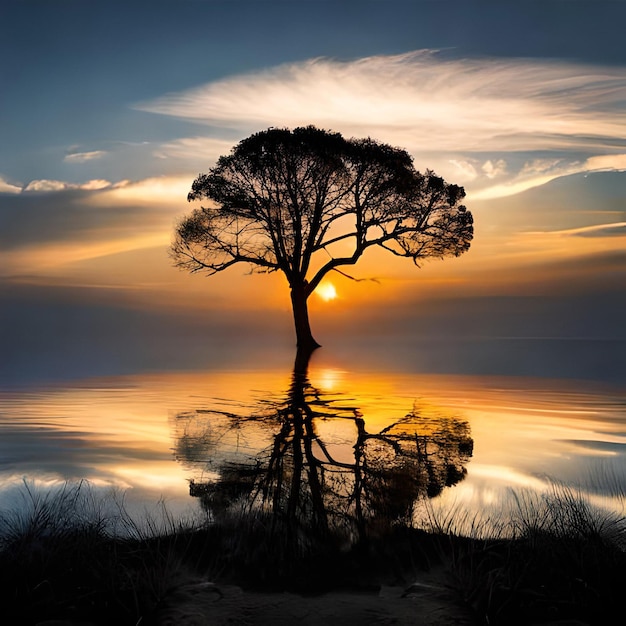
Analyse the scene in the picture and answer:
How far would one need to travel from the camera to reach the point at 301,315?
40125mm

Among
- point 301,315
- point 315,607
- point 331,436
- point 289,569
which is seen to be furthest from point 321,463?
point 301,315

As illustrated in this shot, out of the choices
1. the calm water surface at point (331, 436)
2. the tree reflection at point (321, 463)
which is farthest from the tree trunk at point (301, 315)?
the tree reflection at point (321, 463)

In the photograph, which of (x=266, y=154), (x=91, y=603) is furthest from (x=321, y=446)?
(x=266, y=154)

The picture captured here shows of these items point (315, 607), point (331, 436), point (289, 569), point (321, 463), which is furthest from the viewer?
point (331, 436)

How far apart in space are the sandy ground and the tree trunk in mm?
34463

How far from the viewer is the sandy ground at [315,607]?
4.38 m

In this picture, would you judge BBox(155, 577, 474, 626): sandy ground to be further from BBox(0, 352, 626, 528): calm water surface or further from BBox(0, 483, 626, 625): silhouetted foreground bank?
BBox(0, 352, 626, 528): calm water surface

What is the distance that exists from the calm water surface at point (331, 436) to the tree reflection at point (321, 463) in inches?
1.9

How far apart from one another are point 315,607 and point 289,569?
637 mm

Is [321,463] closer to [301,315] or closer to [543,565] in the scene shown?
[543,565]

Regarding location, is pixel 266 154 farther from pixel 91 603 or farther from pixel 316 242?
pixel 91 603

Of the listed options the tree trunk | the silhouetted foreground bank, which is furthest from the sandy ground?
the tree trunk

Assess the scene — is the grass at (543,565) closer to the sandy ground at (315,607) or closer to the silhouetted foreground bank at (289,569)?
the silhouetted foreground bank at (289,569)

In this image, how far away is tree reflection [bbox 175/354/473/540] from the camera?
6.48 metres
